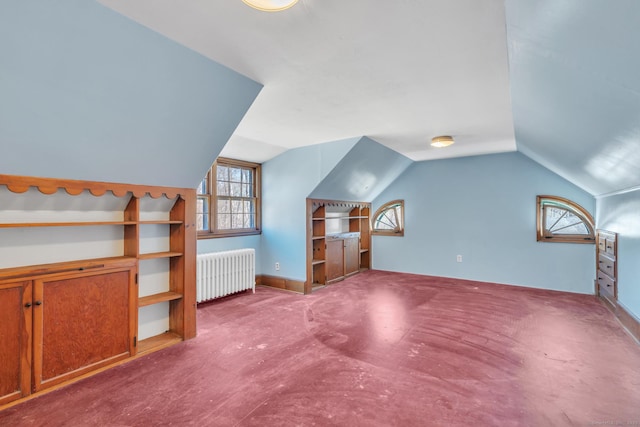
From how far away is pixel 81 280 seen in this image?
2.26 m

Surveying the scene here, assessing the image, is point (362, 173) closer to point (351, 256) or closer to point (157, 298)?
point (351, 256)

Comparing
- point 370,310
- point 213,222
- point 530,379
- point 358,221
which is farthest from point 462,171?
point 213,222

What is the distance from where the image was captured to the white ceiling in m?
1.50

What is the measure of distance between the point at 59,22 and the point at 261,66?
3.54 feet

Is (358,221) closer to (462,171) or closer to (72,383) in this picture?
(462,171)

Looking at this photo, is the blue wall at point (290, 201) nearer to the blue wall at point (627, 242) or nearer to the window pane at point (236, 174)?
the window pane at point (236, 174)

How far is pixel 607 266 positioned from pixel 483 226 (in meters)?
1.71

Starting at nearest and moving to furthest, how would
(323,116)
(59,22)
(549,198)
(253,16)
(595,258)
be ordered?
(59,22) < (253,16) < (323,116) < (595,258) < (549,198)

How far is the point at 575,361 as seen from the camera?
243 cm

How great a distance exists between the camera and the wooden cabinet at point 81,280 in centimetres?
196

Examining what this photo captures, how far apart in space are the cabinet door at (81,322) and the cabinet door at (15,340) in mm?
46

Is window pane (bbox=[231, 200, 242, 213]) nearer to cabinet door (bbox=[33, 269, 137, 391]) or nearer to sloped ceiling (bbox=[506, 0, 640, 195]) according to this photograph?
cabinet door (bbox=[33, 269, 137, 391])

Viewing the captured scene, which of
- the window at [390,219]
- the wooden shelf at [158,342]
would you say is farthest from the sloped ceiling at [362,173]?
the wooden shelf at [158,342]

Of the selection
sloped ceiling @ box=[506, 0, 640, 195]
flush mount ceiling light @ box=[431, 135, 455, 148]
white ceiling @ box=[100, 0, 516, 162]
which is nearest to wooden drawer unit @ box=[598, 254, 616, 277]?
sloped ceiling @ box=[506, 0, 640, 195]
